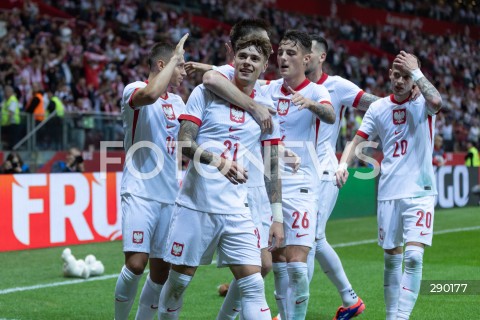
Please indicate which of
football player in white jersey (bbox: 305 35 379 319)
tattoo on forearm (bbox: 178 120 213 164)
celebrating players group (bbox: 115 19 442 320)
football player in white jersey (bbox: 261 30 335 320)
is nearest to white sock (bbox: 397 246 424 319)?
celebrating players group (bbox: 115 19 442 320)

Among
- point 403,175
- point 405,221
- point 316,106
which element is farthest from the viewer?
point 403,175

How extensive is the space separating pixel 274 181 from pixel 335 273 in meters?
2.43

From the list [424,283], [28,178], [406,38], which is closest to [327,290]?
[424,283]

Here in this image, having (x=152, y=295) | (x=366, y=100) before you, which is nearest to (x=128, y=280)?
(x=152, y=295)

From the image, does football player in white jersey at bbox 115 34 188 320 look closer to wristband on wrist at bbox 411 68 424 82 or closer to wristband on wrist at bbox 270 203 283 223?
wristband on wrist at bbox 270 203 283 223

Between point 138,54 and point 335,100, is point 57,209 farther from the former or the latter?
point 138,54

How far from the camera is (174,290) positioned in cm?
557

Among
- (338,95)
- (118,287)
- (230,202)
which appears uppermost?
(338,95)

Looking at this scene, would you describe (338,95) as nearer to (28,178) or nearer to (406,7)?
(28,178)

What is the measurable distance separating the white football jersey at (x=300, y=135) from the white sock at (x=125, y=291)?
4.91 ft

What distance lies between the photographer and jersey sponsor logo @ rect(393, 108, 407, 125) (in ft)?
23.4

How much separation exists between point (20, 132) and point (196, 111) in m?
9.55

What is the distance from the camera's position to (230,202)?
549 centimetres

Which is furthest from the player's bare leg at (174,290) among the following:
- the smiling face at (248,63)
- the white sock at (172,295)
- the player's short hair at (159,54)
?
the player's short hair at (159,54)
